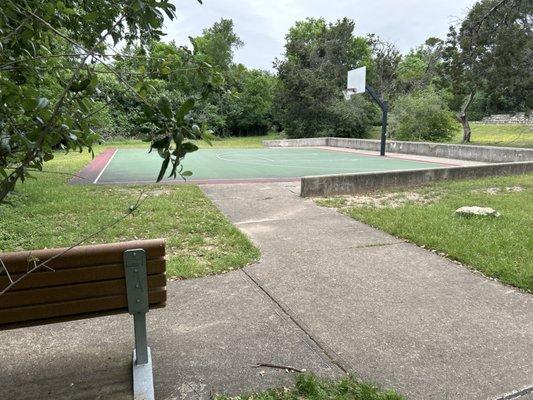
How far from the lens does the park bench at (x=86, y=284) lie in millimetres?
2258

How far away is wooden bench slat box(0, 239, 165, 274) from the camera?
2.16m

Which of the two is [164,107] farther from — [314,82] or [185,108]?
[314,82]

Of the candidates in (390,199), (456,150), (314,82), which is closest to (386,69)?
(314,82)

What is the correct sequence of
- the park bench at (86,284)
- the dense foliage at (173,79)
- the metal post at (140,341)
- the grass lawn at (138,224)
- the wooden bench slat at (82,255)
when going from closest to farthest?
1. the dense foliage at (173,79)
2. the wooden bench slat at (82,255)
3. the park bench at (86,284)
4. the metal post at (140,341)
5. the grass lawn at (138,224)

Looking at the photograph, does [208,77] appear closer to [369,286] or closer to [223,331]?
[223,331]

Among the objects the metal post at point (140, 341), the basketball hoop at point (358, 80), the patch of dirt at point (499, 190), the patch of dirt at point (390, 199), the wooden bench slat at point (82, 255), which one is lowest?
the patch of dirt at point (390, 199)

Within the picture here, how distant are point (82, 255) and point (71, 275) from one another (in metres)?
0.12

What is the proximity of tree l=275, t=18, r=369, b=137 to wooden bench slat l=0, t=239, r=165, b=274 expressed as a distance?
114 ft

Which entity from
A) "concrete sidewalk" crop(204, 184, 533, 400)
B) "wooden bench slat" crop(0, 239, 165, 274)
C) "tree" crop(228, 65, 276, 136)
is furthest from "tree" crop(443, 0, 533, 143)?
"tree" crop(228, 65, 276, 136)

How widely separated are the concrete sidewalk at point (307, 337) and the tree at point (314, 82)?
32.9m

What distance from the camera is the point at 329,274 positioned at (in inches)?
181

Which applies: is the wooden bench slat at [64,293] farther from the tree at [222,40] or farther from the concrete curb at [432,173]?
the tree at [222,40]

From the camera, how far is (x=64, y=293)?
7.68 ft

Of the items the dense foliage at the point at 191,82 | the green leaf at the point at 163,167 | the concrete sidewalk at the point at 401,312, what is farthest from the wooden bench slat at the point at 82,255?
the concrete sidewalk at the point at 401,312
